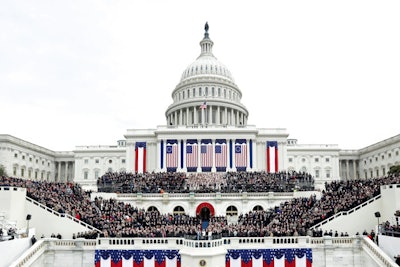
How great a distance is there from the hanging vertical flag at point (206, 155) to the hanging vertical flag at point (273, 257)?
44.4 meters

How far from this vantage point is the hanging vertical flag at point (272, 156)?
76.3 metres

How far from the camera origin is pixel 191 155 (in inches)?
2936

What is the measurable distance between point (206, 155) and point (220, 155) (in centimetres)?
285

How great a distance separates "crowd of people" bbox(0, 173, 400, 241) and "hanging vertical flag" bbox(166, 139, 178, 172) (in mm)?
27916

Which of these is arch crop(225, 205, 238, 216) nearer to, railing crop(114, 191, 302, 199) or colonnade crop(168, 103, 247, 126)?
railing crop(114, 191, 302, 199)

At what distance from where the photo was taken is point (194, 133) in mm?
75938

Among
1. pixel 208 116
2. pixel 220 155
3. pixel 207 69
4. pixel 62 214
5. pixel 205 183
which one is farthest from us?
pixel 207 69

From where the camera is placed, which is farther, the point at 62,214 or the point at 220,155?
the point at 220,155

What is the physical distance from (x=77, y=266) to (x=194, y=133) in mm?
48436

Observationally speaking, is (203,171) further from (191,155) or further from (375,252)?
(375,252)

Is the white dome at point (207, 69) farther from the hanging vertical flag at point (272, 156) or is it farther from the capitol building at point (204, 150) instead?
the hanging vertical flag at point (272, 156)

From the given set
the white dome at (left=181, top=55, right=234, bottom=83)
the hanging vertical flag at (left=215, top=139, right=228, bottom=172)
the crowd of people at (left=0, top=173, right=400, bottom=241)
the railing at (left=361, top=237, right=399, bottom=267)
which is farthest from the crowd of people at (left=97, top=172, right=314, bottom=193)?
the white dome at (left=181, top=55, right=234, bottom=83)

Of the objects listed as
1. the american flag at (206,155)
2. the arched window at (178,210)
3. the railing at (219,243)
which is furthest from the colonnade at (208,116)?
the railing at (219,243)

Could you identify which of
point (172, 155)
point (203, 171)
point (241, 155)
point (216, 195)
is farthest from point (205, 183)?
point (241, 155)
